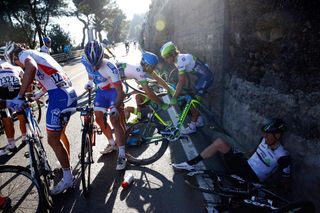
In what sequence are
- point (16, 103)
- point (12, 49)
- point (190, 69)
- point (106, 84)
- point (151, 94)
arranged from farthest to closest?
point (190, 69)
point (151, 94)
point (106, 84)
point (12, 49)
point (16, 103)

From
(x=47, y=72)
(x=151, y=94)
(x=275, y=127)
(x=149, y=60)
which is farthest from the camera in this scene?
(x=149, y=60)

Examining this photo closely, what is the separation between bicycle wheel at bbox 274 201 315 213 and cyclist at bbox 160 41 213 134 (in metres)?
3.27

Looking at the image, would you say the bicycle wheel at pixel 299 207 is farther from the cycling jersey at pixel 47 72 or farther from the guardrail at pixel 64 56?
the guardrail at pixel 64 56

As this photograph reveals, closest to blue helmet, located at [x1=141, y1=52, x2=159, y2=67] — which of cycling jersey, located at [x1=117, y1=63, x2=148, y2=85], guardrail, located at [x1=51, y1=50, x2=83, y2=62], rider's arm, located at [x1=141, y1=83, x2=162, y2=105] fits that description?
cycling jersey, located at [x1=117, y1=63, x2=148, y2=85]

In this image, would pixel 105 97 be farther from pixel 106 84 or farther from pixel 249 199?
pixel 249 199

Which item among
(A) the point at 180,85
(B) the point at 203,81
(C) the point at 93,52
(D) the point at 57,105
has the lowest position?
(B) the point at 203,81

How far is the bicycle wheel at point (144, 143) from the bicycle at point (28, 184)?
1727mm

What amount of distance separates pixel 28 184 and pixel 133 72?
8.86 ft

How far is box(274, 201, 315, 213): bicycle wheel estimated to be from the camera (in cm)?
264

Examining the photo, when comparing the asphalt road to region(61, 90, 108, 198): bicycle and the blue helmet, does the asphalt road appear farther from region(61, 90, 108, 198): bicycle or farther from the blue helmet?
the blue helmet

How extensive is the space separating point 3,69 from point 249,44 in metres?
4.85

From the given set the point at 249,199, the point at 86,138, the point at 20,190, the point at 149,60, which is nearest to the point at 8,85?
the point at 86,138

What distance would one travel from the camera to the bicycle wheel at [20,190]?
2902 mm

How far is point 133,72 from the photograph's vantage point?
488 cm
